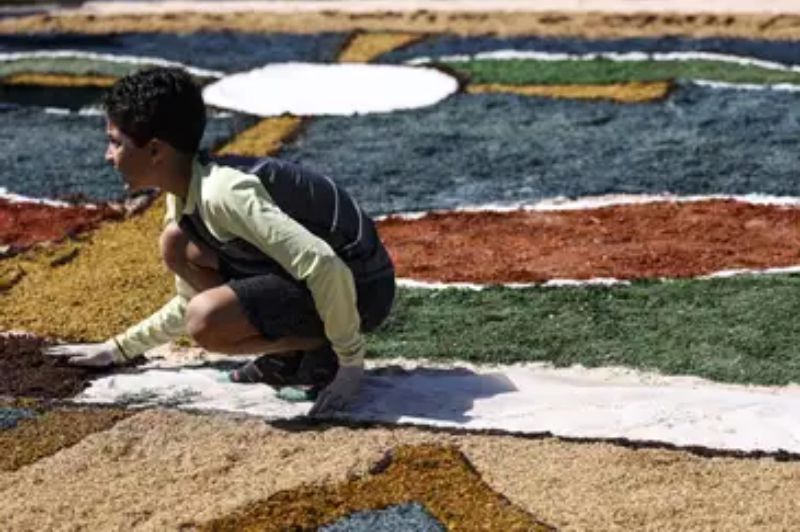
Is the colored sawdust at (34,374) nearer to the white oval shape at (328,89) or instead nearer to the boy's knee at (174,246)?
the boy's knee at (174,246)

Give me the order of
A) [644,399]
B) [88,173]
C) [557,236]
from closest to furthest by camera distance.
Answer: [644,399]
[557,236]
[88,173]

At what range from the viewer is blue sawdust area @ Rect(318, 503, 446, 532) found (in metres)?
3.97

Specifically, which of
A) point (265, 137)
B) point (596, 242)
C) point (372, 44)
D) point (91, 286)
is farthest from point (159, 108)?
point (372, 44)

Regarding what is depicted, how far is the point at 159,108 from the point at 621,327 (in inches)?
A: 71.3

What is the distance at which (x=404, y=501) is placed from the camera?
412cm

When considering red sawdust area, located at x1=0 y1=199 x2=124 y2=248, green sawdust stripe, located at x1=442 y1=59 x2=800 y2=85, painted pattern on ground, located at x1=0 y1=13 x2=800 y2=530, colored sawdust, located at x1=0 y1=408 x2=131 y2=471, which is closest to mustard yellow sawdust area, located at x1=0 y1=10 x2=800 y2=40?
painted pattern on ground, located at x1=0 y1=13 x2=800 y2=530

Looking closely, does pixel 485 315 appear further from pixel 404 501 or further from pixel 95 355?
pixel 404 501

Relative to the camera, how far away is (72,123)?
9.18m

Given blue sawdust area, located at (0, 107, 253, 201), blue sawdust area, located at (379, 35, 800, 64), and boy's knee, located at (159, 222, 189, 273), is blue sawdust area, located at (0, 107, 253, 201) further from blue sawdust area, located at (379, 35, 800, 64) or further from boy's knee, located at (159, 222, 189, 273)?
boy's knee, located at (159, 222, 189, 273)

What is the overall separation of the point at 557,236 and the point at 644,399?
195cm

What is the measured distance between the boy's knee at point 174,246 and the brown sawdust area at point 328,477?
0.48 m

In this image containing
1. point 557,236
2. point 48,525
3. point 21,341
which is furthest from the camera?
point 557,236

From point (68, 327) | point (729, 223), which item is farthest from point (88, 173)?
point (729, 223)

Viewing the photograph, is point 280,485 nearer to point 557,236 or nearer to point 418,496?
point 418,496
